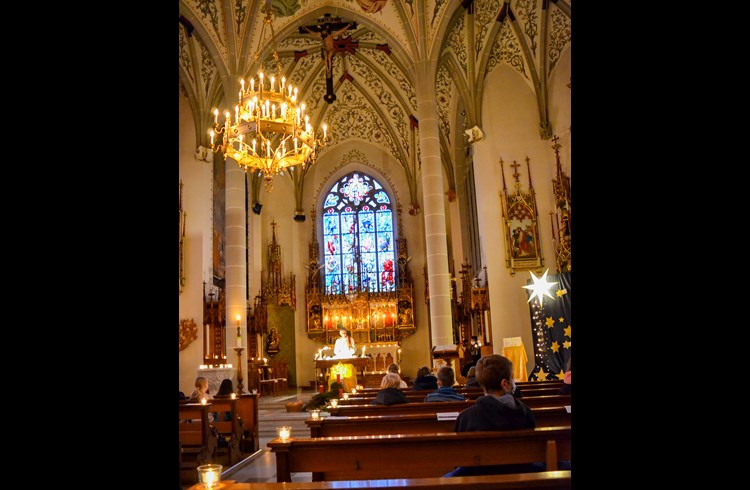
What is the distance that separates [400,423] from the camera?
4.61 metres

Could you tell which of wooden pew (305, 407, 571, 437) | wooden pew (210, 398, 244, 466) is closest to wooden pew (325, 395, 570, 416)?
wooden pew (305, 407, 571, 437)

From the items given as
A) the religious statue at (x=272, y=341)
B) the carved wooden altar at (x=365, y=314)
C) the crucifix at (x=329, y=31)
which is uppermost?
the crucifix at (x=329, y=31)

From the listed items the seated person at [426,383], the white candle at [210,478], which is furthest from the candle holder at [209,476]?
the seated person at [426,383]

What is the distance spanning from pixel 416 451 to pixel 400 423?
4.13ft

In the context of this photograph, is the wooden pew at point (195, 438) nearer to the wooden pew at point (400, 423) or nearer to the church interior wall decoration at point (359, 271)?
the wooden pew at point (400, 423)

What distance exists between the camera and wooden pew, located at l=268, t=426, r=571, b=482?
3.28m

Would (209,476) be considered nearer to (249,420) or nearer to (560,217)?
(249,420)

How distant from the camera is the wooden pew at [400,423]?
4477 mm

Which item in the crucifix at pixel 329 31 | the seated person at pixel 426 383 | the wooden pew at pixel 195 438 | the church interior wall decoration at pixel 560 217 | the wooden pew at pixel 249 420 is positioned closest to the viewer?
the wooden pew at pixel 195 438

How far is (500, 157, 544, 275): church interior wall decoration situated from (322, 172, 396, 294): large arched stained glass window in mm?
8872

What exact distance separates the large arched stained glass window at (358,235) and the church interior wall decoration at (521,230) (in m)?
8.87

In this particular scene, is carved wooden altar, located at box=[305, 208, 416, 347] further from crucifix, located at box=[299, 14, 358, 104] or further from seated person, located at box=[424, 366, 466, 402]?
seated person, located at box=[424, 366, 466, 402]
